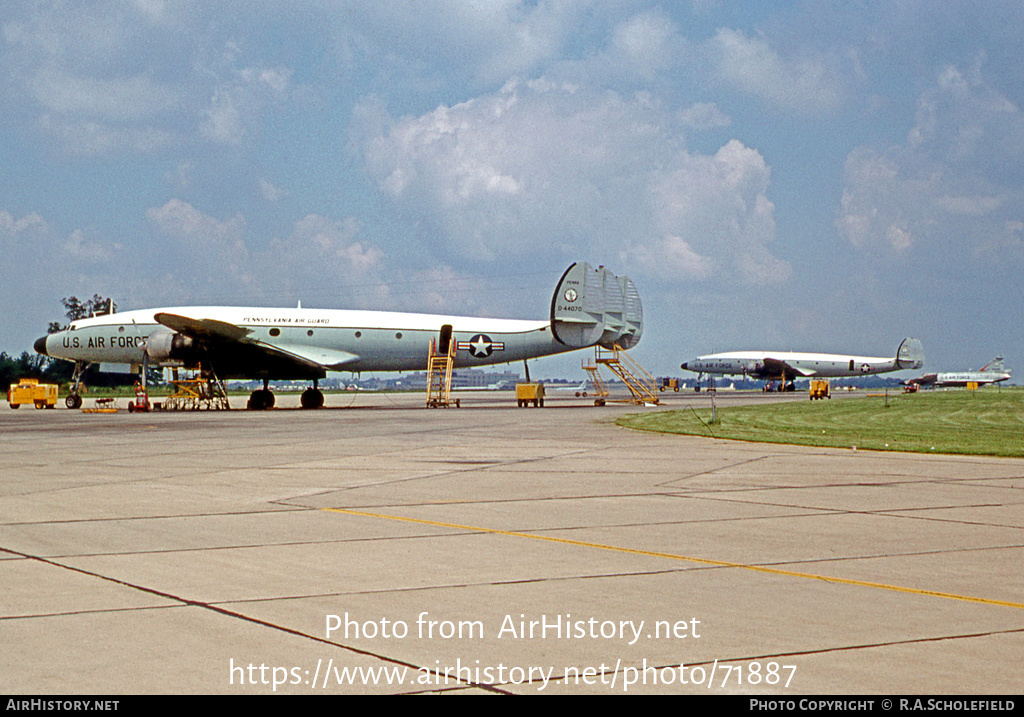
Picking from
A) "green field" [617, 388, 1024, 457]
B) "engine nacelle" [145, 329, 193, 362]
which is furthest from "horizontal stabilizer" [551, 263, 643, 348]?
"engine nacelle" [145, 329, 193, 362]

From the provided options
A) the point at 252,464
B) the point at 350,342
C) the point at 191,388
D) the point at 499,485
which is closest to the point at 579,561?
the point at 499,485

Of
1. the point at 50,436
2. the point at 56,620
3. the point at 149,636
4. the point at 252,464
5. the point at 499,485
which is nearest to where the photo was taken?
the point at 149,636

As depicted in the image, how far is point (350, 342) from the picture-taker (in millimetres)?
46000

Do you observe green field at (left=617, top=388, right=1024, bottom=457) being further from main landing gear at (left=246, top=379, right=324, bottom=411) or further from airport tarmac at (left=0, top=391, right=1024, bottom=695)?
main landing gear at (left=246, top=379, right=324, bottom=411)

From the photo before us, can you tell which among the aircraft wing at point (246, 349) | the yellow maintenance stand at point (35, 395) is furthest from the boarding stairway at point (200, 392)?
the yellow maintenance stand at point (35, 395)

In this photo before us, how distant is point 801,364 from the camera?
126 m

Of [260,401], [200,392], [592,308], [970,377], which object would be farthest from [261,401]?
[970,377]

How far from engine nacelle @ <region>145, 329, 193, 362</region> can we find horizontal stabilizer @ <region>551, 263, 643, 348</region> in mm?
17549

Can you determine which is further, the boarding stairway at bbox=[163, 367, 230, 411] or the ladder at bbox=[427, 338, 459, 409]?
the ladder at bbox=[427, 338, 459, 409]

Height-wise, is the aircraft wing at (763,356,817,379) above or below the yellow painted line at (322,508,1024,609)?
above

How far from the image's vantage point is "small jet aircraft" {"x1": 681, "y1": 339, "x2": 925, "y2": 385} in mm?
117875
